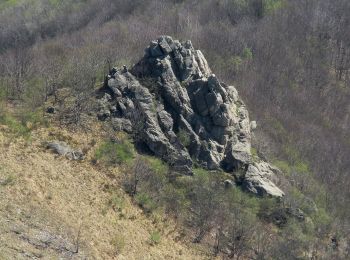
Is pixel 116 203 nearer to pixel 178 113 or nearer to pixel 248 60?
pixel 178 113

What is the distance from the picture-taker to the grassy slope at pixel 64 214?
68.3ft

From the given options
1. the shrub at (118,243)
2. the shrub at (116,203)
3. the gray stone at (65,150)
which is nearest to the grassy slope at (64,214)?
the shrub at (118,243)

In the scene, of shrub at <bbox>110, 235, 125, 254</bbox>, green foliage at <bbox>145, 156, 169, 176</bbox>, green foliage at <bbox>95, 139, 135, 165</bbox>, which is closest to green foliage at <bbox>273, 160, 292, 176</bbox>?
green foliage at <bbox>145, 156, 169, 176</bbox>

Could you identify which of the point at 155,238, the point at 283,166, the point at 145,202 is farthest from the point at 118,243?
the point at 283,166

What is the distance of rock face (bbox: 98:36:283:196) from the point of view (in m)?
31.2

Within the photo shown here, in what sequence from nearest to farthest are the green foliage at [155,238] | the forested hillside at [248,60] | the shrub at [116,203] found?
the green foliage at [155,238] < the shrub at [116,203] < the forested hillside at [248,60]

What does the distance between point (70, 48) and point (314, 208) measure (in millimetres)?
34826

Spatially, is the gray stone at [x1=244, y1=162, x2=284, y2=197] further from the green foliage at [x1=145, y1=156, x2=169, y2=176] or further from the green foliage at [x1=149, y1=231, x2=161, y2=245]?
the green foliage at [x1=149, y1=231, x2=161, y2=245]

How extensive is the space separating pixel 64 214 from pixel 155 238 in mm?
5017

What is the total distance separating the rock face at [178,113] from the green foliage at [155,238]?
637cm

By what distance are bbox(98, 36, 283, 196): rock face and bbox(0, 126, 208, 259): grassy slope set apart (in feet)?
15.7

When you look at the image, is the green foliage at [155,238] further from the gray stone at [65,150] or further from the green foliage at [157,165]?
the gray stone at [65,150]

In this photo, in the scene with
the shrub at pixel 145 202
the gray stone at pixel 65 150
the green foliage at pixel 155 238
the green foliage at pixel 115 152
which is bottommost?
the green foliage at pixel 155 238

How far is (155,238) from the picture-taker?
24.5 meters
